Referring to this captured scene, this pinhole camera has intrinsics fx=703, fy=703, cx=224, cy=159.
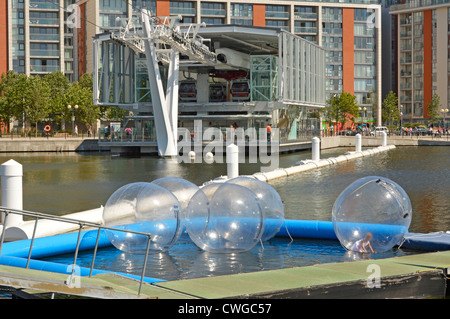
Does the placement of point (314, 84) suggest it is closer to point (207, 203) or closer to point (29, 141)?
point (29, 141)

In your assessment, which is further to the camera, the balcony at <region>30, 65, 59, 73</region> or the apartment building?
the balcony at <region>30, 65, 59, 73</region>

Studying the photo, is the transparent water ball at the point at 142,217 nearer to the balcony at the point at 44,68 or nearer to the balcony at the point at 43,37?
the balcony at the point at 44,68

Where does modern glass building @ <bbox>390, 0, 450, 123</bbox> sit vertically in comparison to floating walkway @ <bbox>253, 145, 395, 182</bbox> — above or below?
above

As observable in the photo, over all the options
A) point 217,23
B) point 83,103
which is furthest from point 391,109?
point 83,103

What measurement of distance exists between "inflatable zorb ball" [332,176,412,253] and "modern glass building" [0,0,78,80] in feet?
346

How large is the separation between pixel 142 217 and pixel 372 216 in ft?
13.5

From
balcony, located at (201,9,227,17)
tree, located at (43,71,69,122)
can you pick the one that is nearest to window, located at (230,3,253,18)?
balcony, located at (201,9,227,17)

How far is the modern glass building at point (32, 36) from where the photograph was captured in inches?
4385

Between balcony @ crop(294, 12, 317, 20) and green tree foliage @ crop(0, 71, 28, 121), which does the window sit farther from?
green tree foliage @ crop(0, 71, 28, 121)

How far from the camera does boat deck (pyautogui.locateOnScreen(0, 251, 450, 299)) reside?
26.2 ft

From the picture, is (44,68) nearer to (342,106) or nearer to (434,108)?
(342,106)

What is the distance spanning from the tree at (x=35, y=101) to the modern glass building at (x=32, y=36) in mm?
25683
